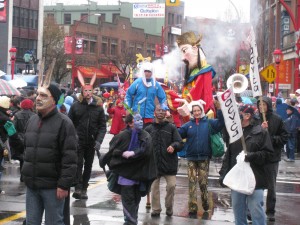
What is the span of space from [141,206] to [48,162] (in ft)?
14.3

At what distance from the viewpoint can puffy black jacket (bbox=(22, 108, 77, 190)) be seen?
264 inches

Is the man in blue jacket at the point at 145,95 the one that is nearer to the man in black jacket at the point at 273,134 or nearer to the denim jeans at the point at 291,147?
the man in black jacket at the point at 273,134

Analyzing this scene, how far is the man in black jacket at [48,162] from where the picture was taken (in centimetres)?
671

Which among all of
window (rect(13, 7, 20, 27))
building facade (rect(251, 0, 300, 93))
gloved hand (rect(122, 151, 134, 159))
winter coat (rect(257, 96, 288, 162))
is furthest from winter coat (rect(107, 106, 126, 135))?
window (rect(13, 7, 20, 27))

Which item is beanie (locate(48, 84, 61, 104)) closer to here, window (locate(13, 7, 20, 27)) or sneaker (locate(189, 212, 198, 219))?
sneaker (locate(189, 212, 198, 219))

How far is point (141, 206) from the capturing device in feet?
35.7

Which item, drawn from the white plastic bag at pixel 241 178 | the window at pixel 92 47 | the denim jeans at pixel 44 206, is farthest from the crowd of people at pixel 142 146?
the window at pixel 92 47

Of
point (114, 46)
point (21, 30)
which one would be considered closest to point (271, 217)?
point (21, 30)

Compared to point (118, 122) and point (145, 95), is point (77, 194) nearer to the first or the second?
point (145, 95)

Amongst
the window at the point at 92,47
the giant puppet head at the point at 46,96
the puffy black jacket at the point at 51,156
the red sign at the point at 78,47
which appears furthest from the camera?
the window at the point at 92,47

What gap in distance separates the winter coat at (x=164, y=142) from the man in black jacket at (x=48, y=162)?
3.30m

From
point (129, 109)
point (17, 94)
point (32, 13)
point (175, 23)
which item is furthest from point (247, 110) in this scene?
point (175, 23)

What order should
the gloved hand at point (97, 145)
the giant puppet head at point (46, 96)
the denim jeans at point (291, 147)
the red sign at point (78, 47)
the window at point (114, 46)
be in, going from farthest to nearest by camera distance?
the window at point (114, 46) → the red sign at point (78, 47) → the denim jeans at point (291, 147) → the gloved hand at point (97, 145) → the giant puppet head at point (46, 96)

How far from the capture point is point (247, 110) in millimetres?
8062
